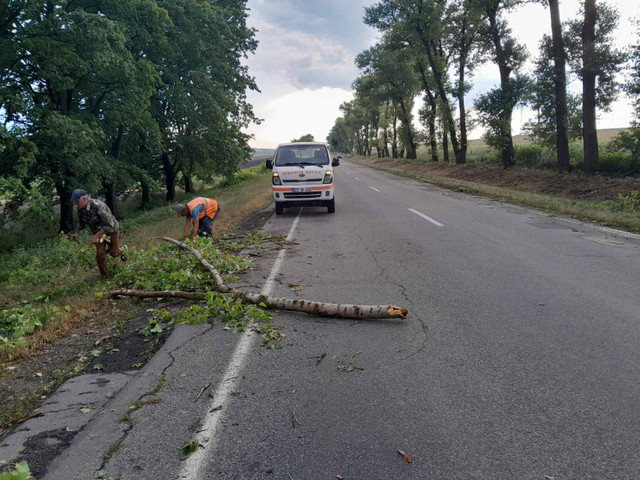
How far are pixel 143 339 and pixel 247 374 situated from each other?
1666 millimetres

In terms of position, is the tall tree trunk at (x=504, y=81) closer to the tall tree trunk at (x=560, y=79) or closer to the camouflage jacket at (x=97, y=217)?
the tall tree trunk at (x=560, y=79)

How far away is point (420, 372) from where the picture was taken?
11.7ft

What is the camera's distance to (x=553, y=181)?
18594 millimetres

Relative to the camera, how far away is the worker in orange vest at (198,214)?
8.48 m

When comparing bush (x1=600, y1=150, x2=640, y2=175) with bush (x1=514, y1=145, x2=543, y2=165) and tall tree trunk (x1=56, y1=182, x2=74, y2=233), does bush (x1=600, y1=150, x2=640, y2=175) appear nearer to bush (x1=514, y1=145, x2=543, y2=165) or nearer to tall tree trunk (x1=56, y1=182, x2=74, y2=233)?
bush (x1=514, y1=145, x2=543, y2=165)

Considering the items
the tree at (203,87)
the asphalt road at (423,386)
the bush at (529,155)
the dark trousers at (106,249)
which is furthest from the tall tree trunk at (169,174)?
the asphalt road at (423,386)

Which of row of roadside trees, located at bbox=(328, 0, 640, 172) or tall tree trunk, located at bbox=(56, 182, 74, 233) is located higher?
row of roadside trees, located at bbox=(328, 0, 640, 172)

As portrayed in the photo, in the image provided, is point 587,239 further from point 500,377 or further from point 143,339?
point 143,339

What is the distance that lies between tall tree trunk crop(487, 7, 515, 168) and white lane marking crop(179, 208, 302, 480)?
79.3 ft

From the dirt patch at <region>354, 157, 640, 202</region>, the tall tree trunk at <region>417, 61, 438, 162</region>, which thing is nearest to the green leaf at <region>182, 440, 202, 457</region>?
the dirt patch at <region>354, 157, 640, 202</region>

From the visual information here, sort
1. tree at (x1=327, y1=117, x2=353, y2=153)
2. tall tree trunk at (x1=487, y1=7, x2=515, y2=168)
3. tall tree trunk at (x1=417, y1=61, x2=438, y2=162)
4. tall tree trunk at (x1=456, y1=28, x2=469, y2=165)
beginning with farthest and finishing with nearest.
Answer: tree at (x1=327, y1=117, x2=353, y2=153)
tall tree trunk at (x1=417, y1=61, x2=438, y2=162)
tall tree trunk at (x1=456, y1=28, x2=469, y2=165)
tall tree trunk at (x1=487, y1=7, x2=515, y2=168)

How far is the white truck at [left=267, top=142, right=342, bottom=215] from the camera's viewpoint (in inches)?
498

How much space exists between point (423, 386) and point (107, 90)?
A: 59.4 ft

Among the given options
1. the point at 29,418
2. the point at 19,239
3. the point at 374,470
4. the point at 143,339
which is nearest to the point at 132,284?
the point at 143,339
